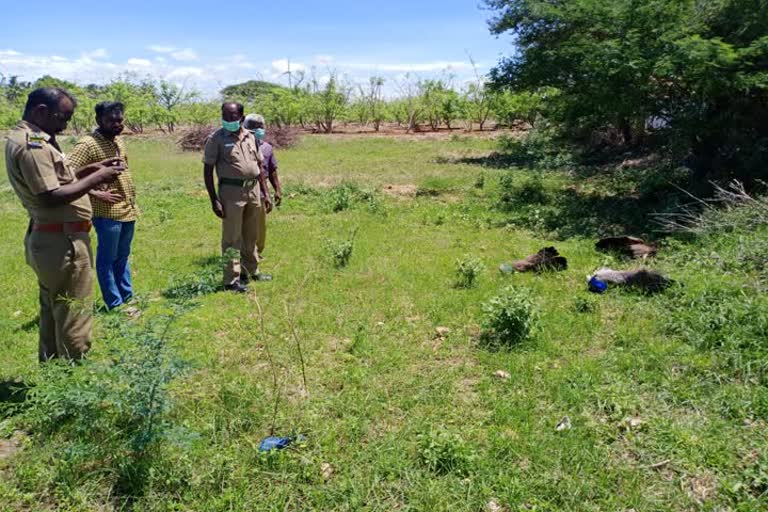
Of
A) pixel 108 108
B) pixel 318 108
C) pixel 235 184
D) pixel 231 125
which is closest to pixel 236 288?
pixel 235 184

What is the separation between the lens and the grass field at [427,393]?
2729mm

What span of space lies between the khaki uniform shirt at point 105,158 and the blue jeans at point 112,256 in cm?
8

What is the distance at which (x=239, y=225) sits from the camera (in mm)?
5500

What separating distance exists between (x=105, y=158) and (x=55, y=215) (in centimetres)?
140

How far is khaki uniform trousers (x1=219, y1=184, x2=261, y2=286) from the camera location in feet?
17.7

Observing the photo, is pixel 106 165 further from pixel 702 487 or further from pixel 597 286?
pixel 597 286

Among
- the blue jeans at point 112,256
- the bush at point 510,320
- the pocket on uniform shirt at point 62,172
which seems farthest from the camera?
the blue jeans at point 112,256

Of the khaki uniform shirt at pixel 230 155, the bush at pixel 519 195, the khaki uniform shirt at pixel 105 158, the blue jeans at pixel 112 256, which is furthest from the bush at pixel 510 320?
the bush at pixel 519 195

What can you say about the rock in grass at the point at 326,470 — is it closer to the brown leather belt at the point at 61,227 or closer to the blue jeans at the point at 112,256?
the brown leather belt at the point at 61,227

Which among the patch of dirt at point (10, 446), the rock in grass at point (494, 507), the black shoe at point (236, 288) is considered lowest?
the rock in grass at point (494, 507)

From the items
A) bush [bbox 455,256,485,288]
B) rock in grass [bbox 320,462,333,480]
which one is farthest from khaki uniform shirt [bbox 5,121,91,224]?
bush [bbox 455,256,485,288]

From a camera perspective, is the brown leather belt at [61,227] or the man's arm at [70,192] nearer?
the man's arm at [70,192]

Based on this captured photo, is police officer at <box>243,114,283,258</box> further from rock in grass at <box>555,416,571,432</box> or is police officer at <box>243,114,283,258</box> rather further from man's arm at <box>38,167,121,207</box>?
rock in grass at <box>555,416,571,432</box>

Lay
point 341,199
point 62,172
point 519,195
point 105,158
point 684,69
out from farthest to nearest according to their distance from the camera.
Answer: point 519,195 < point 341,199 < point 684,69 < point 105,158 < point 62,172
